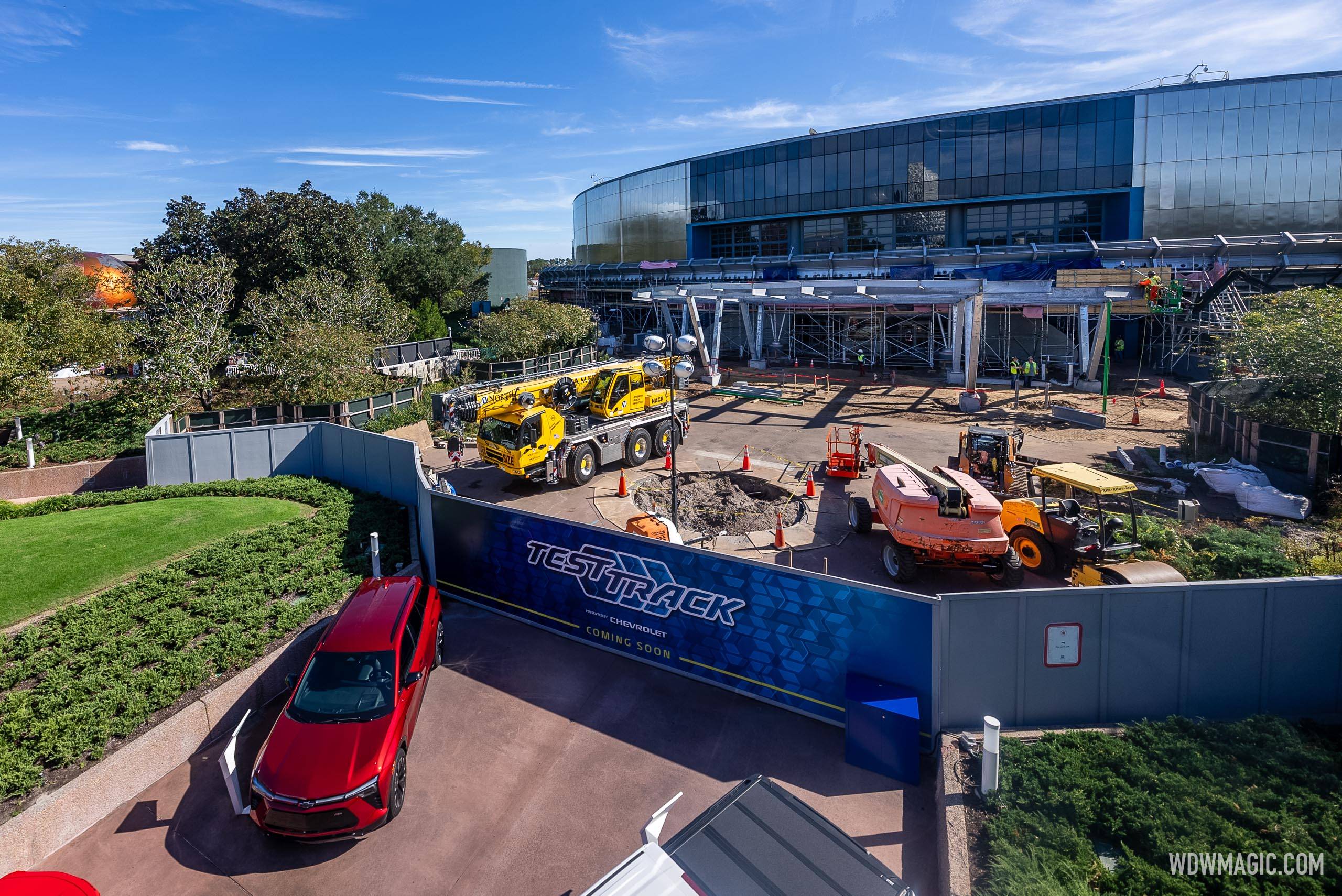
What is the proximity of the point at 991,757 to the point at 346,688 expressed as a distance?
6381 mm

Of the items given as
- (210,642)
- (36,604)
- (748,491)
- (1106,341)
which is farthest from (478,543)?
(1106,341)

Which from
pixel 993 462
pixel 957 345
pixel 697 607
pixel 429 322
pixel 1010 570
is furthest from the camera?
pixel 429 322

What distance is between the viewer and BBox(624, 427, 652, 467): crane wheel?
19.3 metres

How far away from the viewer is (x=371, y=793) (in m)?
6.70

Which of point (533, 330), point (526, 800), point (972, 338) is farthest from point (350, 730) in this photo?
point (533, 330)

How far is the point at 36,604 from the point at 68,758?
446 centimetres

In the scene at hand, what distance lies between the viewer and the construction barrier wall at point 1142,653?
743 cm

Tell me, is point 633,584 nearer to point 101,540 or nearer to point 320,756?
point 320,756

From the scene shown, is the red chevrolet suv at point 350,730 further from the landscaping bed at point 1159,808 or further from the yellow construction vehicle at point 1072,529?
the yellow construction vehicle at point 1072,529

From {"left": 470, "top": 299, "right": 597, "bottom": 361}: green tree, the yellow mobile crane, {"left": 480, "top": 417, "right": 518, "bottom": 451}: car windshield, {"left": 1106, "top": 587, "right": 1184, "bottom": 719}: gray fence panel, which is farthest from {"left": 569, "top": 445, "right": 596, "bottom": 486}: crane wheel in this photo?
{"left": 470, "top": 299, "right": 597, "bottom": 361}: green tree

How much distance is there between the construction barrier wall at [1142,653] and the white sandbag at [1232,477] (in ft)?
28.8

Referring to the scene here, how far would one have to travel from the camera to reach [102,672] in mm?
8422

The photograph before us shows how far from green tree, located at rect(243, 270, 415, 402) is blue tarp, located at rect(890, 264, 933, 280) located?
94.3 feet

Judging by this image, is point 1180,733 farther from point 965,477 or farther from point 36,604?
point 36,604
